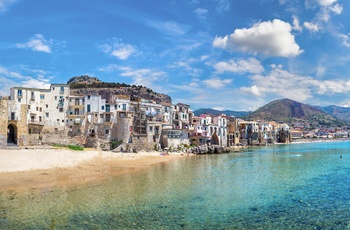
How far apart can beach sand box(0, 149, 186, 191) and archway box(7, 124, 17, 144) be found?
15.0 m

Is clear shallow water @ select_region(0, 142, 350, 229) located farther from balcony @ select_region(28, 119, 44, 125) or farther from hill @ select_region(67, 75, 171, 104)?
hill @ select_region(67, 75, 171, 104)

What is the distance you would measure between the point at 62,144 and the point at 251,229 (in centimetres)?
5386

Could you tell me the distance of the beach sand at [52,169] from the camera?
91.7 feet

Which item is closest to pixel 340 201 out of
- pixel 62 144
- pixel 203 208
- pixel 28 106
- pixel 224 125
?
pixel 203 208

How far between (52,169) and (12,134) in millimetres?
28753

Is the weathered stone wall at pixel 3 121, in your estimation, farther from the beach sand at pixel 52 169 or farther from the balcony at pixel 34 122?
the beach sand at pixel 52 169

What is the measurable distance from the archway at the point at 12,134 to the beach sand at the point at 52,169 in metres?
15.0

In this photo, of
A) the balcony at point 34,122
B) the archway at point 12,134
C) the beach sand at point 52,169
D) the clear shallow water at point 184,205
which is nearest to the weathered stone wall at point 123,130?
the beach sand at point 52,169

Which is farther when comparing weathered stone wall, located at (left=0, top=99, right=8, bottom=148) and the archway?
the archway

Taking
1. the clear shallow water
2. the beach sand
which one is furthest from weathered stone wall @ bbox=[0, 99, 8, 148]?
the clear shallow water

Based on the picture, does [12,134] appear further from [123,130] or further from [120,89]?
[120,89]

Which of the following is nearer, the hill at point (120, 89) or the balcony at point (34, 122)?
the balcony at point (34, 122)

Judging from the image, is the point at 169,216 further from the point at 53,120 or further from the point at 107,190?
the point at 53,120

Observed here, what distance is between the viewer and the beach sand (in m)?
28.0
